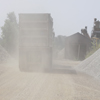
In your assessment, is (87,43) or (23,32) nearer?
(23,32)

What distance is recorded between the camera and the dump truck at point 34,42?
13.8 m

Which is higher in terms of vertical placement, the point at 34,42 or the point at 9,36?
the point at 34,42

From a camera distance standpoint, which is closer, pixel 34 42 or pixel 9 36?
pixel 34 42

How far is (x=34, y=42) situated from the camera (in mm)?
14008

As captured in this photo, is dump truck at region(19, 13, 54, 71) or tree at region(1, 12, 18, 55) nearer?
dump truck at region(19, 13, 54, 71)

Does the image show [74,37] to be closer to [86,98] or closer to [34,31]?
[34,31]

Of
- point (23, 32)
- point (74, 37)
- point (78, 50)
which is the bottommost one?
point (78, 50)

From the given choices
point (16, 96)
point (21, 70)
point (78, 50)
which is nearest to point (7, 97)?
point (16, 96)

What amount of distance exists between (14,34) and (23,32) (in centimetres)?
2419

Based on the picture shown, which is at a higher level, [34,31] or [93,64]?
[34,31]

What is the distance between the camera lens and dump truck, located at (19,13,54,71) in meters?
13.8

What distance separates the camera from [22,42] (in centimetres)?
1394

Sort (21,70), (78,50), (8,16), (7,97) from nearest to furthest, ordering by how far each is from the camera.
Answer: (7,97)
(21,70)
(78,50)
(8,16)

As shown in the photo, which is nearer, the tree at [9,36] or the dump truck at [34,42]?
the dump truck at [34,42]
